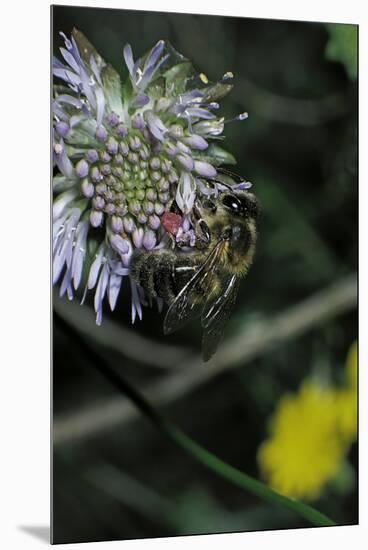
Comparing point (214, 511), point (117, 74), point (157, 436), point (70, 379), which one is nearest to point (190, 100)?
point (117, 74)

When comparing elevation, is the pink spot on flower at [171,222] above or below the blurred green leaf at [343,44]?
below

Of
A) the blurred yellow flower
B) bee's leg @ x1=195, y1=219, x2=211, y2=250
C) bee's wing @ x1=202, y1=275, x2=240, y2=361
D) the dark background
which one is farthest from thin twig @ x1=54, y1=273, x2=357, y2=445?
bee's leg @ x1=195, y1=219, x2=211, y2=250

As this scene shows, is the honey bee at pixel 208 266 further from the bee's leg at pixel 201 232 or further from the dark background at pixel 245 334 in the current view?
the dark background at pixel 245 334

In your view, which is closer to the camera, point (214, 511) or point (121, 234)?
point (121, 234)

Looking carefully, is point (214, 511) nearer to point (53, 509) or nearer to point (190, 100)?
point (53, 509)

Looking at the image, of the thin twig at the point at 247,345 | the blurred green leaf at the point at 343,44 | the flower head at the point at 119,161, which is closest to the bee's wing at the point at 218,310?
the flower head at the point at 119,161

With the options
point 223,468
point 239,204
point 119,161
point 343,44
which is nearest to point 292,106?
point 343,44

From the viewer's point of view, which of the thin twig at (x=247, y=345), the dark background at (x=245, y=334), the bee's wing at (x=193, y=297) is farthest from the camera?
the thin twig at (x=247, y=345)
